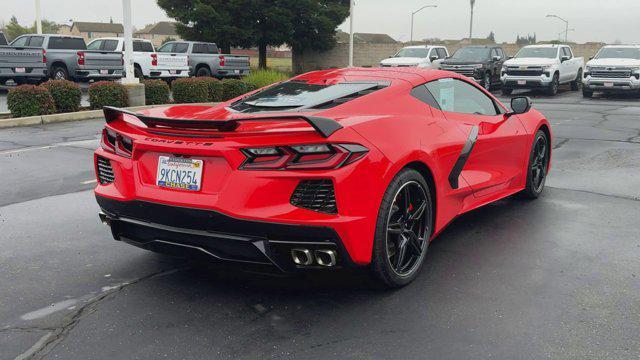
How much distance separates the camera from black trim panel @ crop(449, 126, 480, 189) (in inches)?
186

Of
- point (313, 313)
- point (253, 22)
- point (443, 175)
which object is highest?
point (253, 22)

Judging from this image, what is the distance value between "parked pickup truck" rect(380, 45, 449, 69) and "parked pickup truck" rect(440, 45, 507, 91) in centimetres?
114

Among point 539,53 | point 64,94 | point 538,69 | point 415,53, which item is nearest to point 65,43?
point 64,94

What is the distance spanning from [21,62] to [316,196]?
67.3 feet

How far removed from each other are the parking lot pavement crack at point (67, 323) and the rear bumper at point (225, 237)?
0.49 meters

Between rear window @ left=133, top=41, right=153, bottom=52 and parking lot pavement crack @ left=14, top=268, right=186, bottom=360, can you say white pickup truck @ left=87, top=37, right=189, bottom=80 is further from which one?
parking lot pavement crack @ left=14, top=268, right=186, bottom=360

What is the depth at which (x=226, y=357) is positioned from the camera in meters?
3.23

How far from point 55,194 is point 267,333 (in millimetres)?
Answer: 4439

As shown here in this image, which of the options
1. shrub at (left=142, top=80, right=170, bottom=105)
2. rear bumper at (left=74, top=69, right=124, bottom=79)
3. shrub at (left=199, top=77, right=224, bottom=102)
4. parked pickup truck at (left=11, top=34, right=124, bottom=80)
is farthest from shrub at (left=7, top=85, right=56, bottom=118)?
rear bumper at (left=74, top=69, right=124, bottom=79)

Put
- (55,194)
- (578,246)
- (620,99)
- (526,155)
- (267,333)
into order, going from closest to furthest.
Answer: (267,333) → (578,246) → (526,155) → (55,194) → (620,99)

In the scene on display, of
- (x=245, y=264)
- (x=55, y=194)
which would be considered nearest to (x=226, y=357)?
(x=245, y=264)

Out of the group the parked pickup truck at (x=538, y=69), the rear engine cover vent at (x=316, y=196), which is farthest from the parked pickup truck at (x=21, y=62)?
the rear engine cover vent at (x=316, y=196)

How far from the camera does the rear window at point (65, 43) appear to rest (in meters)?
23.8

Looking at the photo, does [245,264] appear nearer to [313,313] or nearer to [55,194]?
[313,313]
